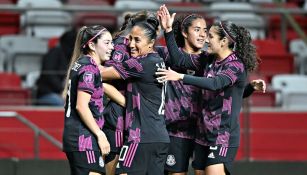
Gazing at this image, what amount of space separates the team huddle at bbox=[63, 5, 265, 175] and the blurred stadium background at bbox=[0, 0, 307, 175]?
2877 mm

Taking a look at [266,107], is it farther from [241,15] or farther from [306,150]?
[241,15]

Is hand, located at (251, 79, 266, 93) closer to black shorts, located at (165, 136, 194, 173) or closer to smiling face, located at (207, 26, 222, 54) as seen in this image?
smiling face, located at (207, 26, 222, 54)

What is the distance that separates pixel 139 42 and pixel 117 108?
56cm

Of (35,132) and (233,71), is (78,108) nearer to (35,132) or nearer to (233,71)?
(233,71)

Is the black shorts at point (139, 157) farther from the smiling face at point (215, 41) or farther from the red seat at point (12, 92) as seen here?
the red seat at point (12, 92)

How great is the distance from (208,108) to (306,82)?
16.8 ft

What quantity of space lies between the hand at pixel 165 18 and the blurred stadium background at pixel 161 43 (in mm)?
3195

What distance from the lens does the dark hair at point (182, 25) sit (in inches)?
313

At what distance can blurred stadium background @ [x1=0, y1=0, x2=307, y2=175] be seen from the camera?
10953 millimetres

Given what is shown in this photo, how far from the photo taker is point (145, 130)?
7379 millimetres

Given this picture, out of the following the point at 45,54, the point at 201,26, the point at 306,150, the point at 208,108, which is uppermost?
the point at 201,26

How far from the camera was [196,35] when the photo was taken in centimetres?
792

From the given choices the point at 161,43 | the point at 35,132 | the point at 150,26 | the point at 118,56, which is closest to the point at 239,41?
the point at 150,26

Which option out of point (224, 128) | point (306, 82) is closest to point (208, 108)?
point (224, 128)
